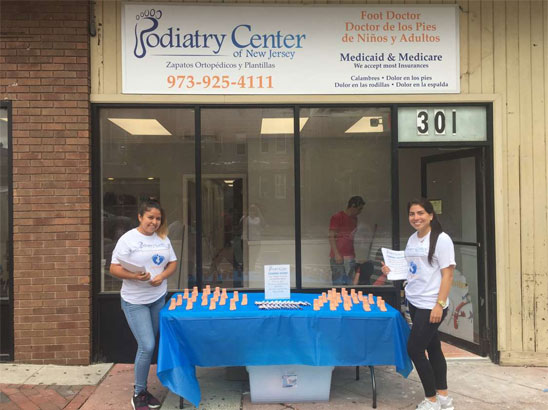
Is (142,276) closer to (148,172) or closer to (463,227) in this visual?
(148,172)

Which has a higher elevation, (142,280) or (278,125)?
(278,125)

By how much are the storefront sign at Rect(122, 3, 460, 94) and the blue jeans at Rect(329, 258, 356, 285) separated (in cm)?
212

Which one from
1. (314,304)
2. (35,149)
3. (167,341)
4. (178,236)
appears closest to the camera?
(167,341)

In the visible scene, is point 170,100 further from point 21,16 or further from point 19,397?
point 19,397

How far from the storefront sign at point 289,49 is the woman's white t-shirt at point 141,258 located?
196 centimetres

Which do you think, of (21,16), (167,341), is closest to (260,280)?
(167,341)

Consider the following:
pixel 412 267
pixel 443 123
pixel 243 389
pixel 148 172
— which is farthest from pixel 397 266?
pixel 148 172

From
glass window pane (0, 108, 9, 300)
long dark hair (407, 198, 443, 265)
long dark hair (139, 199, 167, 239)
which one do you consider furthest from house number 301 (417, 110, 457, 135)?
glass window pane (0, 108, 9, 300)

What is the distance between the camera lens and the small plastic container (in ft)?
12.8

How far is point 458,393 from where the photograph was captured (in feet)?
13.9

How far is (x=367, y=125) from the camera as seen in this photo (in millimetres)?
5461

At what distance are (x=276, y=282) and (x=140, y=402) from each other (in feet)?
5.07

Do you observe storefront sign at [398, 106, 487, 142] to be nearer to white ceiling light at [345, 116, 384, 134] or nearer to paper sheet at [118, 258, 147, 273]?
white ceiling light at [345, 116, 384, 134]

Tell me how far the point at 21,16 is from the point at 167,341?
3886mm
